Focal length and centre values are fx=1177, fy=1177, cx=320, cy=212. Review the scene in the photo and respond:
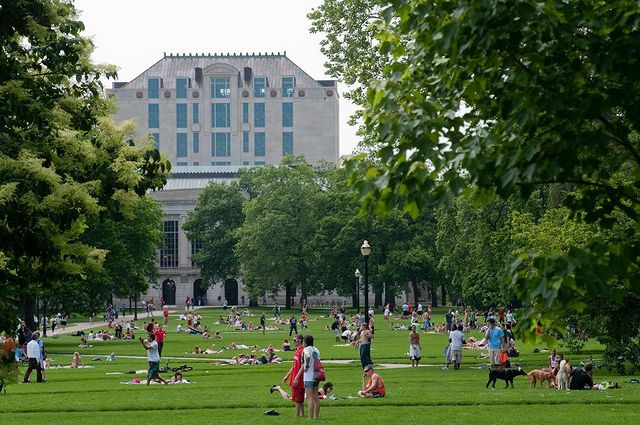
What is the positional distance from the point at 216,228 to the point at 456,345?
3564 inches

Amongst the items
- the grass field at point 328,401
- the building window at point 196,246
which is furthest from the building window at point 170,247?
the grass field at point 328,401

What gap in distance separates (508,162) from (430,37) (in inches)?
50.9

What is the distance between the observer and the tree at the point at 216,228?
12181 cm

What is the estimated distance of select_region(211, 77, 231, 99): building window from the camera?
162000mm

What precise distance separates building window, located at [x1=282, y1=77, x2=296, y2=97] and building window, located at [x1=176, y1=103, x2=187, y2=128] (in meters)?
13.9

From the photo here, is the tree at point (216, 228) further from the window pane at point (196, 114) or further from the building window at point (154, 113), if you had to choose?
the building window at point (154, 113)

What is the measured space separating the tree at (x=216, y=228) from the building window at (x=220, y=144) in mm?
37807

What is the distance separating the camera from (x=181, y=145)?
165 metres

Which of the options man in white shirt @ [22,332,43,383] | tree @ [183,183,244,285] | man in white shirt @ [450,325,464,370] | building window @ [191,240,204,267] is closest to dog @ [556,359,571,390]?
man in white shirt @ [450,325,464,370]

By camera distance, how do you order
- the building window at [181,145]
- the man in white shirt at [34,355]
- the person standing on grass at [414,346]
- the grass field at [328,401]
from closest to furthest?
the grass field at [328,401] → the man in white shirt at [34,355] → the person standing on grass at [414,346] → the building window at [181,145]

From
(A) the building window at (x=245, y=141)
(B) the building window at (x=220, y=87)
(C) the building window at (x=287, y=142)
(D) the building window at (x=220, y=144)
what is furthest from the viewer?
(D) the building window at (x=220, y=144)

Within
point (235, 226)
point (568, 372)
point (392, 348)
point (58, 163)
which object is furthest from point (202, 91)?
point (58, 163)

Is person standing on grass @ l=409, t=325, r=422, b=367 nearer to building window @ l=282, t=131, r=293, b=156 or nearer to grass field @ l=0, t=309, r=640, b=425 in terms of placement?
grass field @ l=0, t=309, r=640, b=425

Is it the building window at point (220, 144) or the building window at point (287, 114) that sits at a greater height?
the building window at point (287, 114)
